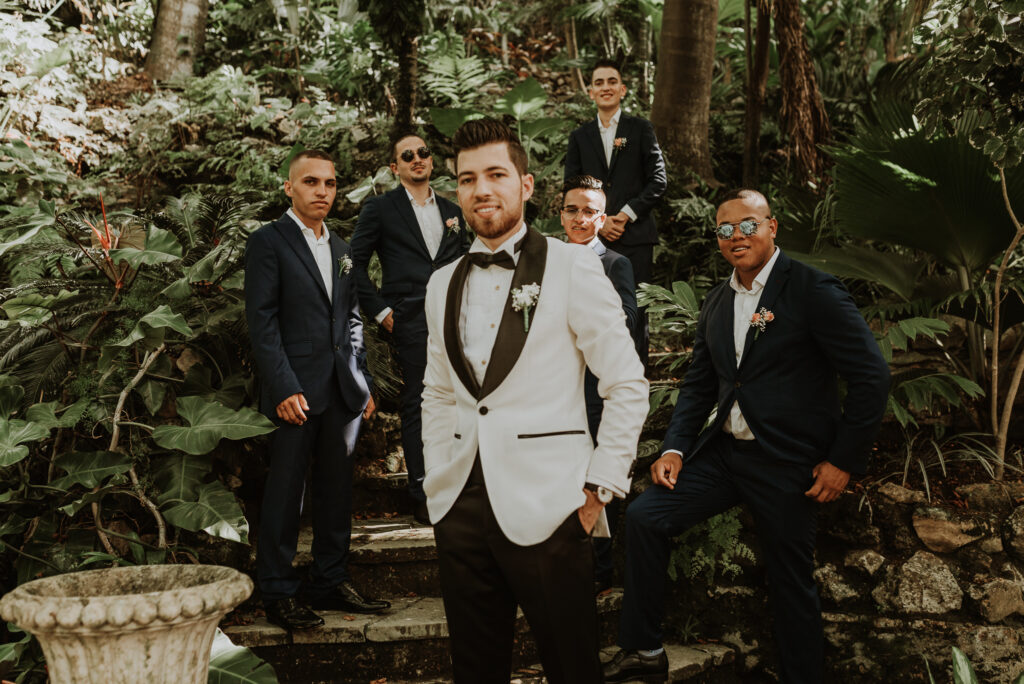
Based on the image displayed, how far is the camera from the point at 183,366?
185 inches

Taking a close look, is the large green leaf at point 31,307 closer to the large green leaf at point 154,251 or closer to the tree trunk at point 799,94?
the large green leaf at point 154,251

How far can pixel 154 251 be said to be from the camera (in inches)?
173

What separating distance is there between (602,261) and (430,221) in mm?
1238

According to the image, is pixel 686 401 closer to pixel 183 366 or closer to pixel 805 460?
pixel 805 460

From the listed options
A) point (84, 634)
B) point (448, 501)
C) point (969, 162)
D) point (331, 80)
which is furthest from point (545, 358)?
point (331, 80)

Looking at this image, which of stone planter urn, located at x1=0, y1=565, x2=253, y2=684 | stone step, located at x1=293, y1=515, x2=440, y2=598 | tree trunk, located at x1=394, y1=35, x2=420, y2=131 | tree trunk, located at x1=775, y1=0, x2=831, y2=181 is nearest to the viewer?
stone planter urn, located at x1=0, y1=565, x2=253, y2=684

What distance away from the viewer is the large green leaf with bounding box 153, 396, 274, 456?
3693 millimetres

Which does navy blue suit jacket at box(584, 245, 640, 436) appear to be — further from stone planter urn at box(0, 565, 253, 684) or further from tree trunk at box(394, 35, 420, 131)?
tree trunk at box(394, 35, 420, 131)

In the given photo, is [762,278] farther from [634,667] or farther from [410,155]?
[410,155]

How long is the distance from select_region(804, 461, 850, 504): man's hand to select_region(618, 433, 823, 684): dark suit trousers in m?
0.04

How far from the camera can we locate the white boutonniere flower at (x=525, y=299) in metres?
2.37

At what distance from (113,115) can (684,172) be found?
6576mm

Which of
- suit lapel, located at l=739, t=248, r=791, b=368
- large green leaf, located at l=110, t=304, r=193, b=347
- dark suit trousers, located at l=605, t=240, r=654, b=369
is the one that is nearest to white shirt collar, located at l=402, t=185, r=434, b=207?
dark suit trousers, located at l=605, t=240, r=654, b=369

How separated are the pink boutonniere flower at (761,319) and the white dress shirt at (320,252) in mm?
2005
